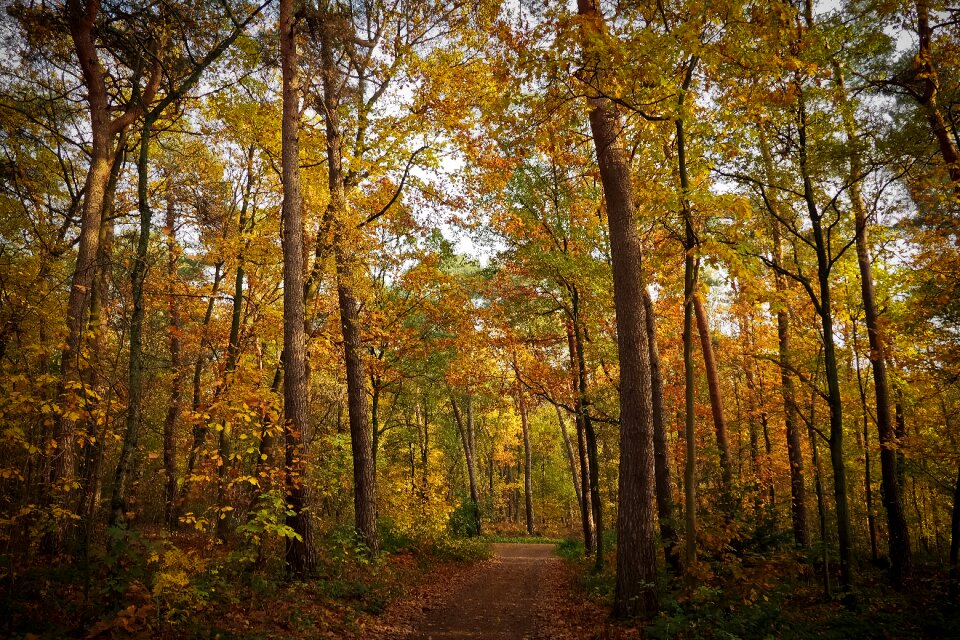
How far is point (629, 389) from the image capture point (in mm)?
7172

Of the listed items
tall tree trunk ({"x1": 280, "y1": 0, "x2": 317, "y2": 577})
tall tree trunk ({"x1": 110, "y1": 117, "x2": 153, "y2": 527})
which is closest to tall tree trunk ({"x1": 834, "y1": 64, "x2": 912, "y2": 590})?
tall tree trunk ({"x1": 280, "y1": 0, "x2": 317, "y2": 577})

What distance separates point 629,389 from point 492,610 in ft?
17.3

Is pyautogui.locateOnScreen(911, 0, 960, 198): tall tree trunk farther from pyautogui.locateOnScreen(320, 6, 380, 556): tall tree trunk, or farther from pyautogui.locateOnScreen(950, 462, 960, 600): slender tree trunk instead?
pyautogui.locateOnScreen(320, 6, 380, 556): tall tree trunk

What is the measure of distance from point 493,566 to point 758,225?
40.3 ft

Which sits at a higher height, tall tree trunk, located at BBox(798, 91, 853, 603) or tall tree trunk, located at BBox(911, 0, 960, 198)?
tall tree trunk, located at BBox(911, 0, 960, 198)

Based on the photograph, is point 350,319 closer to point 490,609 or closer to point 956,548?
point 490,609

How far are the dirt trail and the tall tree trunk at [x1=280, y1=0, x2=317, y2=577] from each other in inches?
93.8

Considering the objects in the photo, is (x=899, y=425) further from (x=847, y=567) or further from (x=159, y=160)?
(x=159, y=160)

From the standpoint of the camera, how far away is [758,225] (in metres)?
10.8

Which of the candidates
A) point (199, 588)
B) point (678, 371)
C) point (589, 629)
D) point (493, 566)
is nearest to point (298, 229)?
point (199, 588)

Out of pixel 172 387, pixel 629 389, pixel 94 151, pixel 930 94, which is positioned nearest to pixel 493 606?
pixel 629 389

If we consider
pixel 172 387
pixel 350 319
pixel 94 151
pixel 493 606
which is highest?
pixel 94 151

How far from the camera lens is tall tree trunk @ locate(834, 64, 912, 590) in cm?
799

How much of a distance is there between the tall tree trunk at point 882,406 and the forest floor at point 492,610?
6205mm
